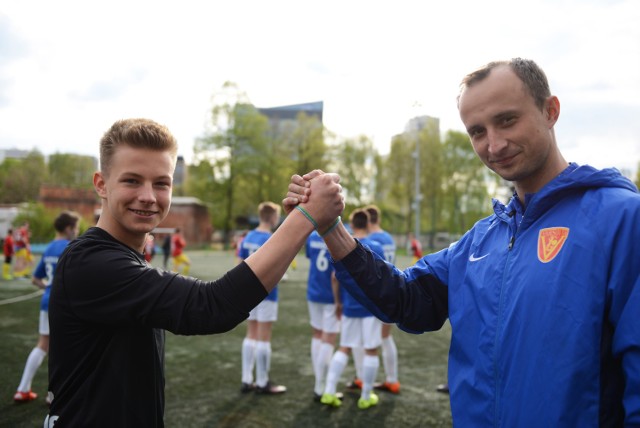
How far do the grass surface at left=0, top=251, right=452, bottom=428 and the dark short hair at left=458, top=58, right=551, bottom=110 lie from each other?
471cm

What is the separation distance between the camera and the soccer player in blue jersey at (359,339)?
21.3 ft

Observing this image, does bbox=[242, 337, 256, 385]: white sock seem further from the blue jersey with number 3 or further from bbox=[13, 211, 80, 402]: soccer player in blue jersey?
the blue jersey with number 3

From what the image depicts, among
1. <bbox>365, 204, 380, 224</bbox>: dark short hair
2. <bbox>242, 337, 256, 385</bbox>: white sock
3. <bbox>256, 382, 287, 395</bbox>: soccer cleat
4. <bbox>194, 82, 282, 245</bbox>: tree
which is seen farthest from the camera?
<bbox>194, 82, 282, 245</bbox>: tree

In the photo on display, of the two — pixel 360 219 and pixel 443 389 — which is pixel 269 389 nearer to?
pixel 443 389

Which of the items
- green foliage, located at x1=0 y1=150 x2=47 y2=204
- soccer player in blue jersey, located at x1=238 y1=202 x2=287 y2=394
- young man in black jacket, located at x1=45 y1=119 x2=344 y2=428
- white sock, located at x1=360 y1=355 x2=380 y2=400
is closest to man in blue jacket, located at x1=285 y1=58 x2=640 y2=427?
young man in black jacket, located at x1=45 y1=119 x2=344 y2=428

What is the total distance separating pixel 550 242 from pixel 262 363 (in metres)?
5.80

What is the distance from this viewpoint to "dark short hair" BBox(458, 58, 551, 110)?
77.9 inches

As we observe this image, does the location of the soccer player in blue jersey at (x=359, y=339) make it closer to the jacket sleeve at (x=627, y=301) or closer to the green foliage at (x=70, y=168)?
the jacket sleeve at (x=627, y=301)

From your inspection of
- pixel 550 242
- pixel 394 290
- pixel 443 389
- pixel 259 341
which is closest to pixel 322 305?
pixel 259 341

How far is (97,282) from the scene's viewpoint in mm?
1893

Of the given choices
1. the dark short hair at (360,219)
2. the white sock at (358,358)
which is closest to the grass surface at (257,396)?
the white sock at (358,358)

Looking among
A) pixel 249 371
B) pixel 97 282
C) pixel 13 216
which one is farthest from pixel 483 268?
pixel 13 216

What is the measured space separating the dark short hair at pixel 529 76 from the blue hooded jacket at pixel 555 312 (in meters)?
0.32

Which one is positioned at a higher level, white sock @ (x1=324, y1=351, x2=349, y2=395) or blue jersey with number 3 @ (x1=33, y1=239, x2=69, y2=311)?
blue jersey with number 3 @ (x1=33, y1=239, x2=69, y2=311)
